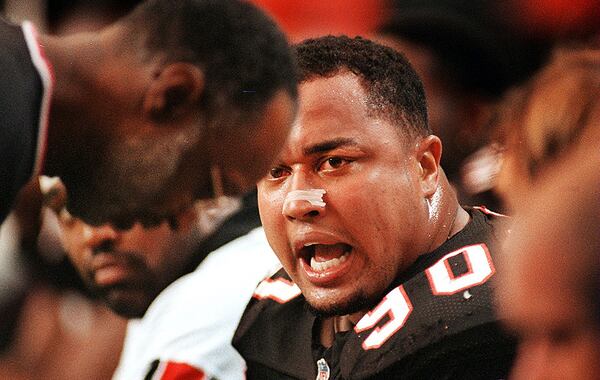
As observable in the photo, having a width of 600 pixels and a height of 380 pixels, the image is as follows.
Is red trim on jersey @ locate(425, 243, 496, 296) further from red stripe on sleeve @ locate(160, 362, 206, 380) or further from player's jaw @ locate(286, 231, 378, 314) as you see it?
red stripe on sleeve @ locate(160, 362, 206, 380)

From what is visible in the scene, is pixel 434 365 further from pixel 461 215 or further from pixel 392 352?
pixel 461 215

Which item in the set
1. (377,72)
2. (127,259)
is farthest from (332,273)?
(127,259)

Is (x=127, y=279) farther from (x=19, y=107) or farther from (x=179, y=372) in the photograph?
(x=19, y=107)

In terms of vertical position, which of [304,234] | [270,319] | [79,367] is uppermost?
[304,234]

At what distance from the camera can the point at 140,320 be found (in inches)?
54.9

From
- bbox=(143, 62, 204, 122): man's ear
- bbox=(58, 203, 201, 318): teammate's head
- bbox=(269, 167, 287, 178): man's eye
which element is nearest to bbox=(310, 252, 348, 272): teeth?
bbox=(269, 167, 287, 178): man's eye

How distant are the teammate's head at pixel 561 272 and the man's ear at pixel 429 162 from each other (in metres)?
0.43

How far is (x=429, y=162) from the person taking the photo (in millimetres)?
1058

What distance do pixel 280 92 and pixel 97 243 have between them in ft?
1.80

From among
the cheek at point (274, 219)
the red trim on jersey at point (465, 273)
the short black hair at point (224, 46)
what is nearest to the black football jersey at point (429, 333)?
the red trim on jersey at point (465, 273)

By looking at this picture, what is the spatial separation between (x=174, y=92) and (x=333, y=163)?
19 cm

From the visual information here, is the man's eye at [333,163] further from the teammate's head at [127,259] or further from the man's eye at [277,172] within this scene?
the teammate's head at [127,259]

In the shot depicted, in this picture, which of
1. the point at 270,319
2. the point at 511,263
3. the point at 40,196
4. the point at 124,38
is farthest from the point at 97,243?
the point at 511,263

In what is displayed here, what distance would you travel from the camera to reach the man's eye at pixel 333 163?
1.04m
